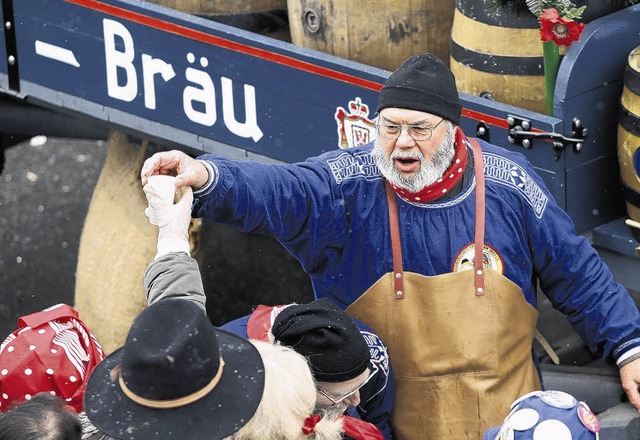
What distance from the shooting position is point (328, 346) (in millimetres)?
3100

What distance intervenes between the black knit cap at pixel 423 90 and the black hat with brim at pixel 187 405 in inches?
41.6

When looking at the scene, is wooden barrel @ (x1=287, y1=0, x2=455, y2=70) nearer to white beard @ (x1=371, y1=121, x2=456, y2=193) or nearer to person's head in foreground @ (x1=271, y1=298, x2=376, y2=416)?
white beard @ (x1=371, y1=121, x2=456, y2=193)

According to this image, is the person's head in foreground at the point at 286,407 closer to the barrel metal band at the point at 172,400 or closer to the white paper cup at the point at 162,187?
the barrel metal band at the point at 172,400

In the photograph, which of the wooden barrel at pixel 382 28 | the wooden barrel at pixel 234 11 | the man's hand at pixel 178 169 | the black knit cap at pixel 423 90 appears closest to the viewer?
the man's hand at pixel 178 169

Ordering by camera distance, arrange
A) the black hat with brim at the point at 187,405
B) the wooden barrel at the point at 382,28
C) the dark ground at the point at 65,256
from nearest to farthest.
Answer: the black hat with brim at the point at 187,405 → the wooden barrel at the point at 382,28 → the dark ground at the point at 65,256

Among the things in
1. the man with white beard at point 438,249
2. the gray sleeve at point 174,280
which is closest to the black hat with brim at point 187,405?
the gray sleeve at point 174,280

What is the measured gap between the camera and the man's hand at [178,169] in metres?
3.15

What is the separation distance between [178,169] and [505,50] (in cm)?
137

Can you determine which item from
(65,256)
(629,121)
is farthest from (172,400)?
(65,256)

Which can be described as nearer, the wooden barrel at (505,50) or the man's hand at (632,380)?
the man's hand at (632,380)

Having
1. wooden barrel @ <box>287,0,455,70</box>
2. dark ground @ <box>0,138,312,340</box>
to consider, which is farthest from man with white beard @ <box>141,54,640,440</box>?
dark ground @ <box>0,138,312,340</box>

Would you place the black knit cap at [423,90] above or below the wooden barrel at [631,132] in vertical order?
above

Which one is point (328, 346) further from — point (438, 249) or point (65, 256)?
point (65, 256)

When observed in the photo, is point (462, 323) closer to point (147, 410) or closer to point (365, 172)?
point (365, 172)
